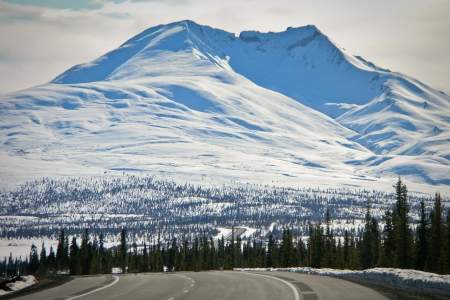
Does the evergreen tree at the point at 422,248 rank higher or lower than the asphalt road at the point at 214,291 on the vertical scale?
higher

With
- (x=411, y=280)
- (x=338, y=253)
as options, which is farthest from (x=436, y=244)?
(x=411, y=280)

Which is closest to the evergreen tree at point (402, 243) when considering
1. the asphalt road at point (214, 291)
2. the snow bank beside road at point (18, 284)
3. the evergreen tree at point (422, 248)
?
the evergreen tree at point (422, 248)

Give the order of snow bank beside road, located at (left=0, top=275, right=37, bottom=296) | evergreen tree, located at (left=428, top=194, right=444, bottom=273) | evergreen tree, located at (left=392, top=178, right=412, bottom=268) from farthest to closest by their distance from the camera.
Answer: evergreen tree, located at (left=392, top=178, right=412, bottom=268) < evergreen tree, located at (left=428, top=194, right=444, bottom=273) < snow bank beside road, located at (left=0, top=275, right=37, bottom=296)

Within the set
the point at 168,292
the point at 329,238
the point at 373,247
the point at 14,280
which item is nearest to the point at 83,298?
the point at 168,292

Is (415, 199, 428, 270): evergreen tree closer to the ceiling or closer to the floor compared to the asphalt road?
closer to the ceiling

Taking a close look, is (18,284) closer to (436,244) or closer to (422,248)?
(436,244)

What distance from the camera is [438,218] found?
350 feet

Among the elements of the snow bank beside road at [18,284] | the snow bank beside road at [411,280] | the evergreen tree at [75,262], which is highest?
the snow bank beside road at [411,280]

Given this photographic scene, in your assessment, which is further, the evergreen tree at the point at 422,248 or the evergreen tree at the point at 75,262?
the evergreen tree at the point at 75,262

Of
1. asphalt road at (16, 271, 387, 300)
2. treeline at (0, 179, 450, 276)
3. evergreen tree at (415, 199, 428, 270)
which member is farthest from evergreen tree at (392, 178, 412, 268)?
asphalt road at (16, 271, 387, 300)

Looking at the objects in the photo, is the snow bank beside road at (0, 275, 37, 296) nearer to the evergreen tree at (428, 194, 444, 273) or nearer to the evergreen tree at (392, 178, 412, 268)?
the evergreen tree at (428, 194, 444, 273)

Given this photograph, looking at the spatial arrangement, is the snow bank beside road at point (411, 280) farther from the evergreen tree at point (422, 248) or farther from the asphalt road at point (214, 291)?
the evergreen tree at point (422, 248)

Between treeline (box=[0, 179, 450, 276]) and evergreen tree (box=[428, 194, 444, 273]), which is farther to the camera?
treeline (box=[0, 179, 450, 276])

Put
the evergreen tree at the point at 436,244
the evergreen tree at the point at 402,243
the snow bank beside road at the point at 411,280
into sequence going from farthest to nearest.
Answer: the evergreen tree at the point at 402,243 < the evergreen tree at the point at 436,244 < the snow bank beside road at the point at 411,280
